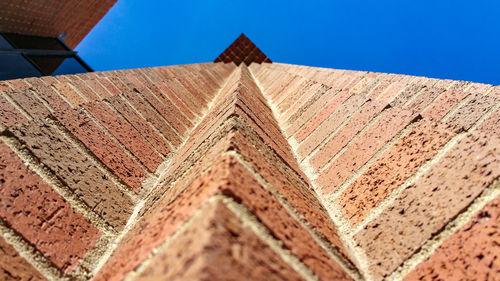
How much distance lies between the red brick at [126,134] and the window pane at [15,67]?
5.09 m

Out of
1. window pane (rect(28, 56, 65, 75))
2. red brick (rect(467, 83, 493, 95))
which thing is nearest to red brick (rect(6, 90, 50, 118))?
red brick (rect(467, 83, 493, 95))

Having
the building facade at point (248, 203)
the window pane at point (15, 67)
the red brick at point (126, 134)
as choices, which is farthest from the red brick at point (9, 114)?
the window pane at point (15, 67)

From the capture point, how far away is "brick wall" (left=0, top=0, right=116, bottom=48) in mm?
6461

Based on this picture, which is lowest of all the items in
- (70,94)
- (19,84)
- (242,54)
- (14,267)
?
(19,84)

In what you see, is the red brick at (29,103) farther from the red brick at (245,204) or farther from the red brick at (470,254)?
the red brick at (470,254)

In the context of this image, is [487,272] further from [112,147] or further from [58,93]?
[58,93]

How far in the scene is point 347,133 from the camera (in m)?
1.11

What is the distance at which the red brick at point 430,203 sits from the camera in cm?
60

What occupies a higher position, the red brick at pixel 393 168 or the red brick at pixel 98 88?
the red brick at pixel 393 168

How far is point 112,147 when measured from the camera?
1.02 m

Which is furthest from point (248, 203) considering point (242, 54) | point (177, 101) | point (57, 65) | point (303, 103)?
point (57, 65)

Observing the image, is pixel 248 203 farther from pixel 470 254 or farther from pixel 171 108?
pixel 171 108

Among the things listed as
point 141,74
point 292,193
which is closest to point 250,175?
point 292,193

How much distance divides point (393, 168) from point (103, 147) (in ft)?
2.89
